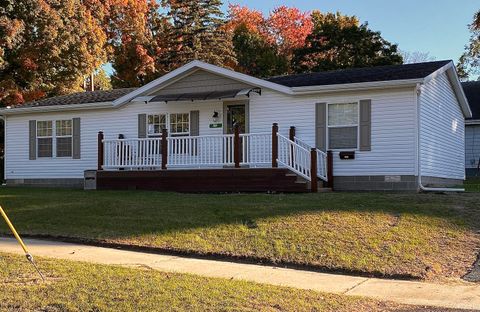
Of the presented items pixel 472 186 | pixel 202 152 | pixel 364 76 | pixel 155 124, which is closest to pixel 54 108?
pixel 155 124

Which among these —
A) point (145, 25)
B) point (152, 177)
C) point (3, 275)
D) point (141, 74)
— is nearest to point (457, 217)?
point (3, 275)

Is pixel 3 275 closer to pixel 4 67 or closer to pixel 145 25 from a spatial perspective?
pixel 4 67

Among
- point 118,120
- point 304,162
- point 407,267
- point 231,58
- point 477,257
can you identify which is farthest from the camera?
point 231,58

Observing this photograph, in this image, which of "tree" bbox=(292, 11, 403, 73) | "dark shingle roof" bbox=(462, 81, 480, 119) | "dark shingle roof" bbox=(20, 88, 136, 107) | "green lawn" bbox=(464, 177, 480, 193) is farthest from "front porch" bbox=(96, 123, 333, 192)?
"tree" bbox=(292, 11, 403, 73)

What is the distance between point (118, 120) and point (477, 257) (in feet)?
45.0

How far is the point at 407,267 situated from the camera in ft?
26.5

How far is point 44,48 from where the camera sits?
25.9m

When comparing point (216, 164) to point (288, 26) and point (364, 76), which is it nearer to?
point (364, 76)

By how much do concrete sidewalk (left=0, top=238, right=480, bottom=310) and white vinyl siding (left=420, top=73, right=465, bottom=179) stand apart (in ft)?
27.2

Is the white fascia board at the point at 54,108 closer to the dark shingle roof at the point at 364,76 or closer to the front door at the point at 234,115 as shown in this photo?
the dark shingle roof at the point at 364,76

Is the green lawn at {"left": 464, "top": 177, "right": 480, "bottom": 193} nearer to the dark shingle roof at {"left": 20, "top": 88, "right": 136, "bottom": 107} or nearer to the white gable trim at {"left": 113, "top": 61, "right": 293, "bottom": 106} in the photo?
the white gable trim at {"left": 113, "top": 61, "right": 293, "bottom": 106}

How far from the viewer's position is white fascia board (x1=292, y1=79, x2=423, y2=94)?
14.7m

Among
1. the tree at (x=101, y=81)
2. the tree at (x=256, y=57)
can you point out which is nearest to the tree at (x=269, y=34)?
the tree at (x=256, y=57)

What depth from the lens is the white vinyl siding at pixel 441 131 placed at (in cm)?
1562
